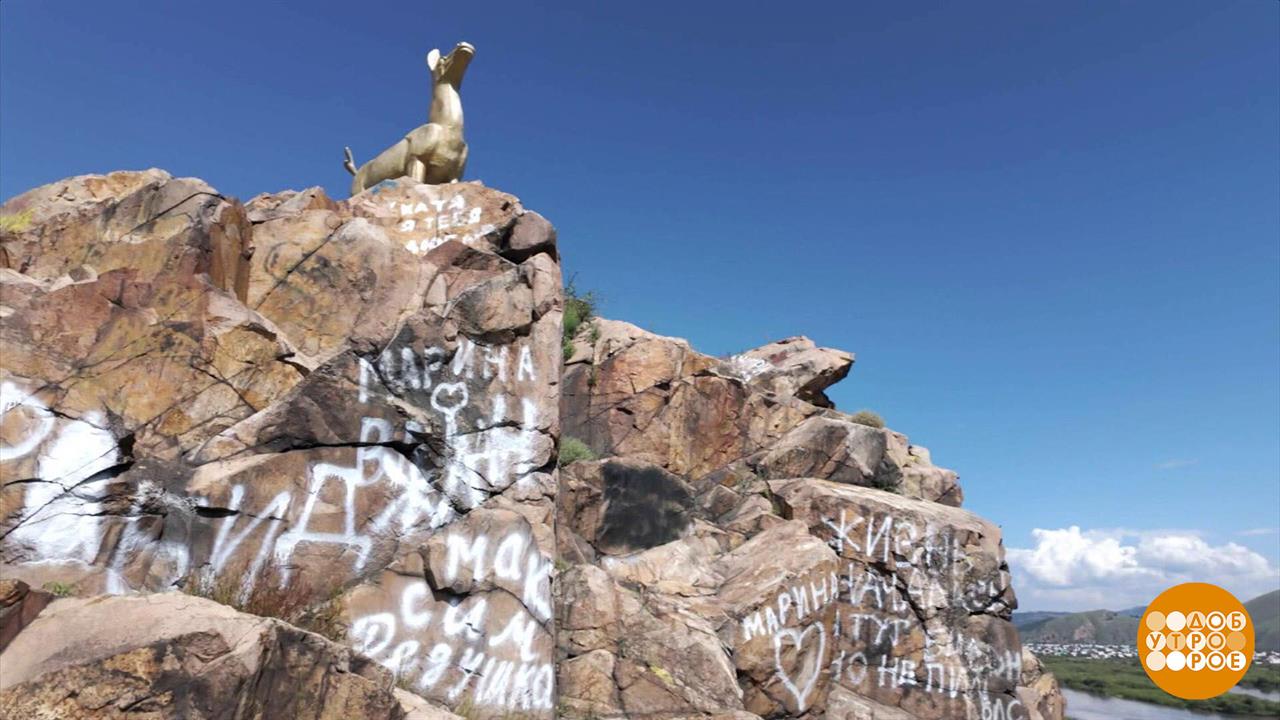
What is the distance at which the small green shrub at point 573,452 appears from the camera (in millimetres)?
14531

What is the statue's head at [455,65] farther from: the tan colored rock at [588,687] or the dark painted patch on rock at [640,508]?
the tan colored rock at [588,687]

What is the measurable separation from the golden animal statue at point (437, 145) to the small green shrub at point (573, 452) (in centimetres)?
555

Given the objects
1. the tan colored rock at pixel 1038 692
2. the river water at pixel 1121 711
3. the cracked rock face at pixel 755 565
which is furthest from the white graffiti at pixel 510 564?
the river water at pixel 1121 711

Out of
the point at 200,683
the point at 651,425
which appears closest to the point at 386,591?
the point at 200,683

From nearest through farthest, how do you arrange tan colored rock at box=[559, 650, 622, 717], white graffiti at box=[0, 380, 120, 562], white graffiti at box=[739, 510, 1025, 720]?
white graffiti at box=[0, 380, 120, 562] < tan colored rock at box=[559, 650, 622, 717] < white graffiti at box=[739, 510, 1025, 720]

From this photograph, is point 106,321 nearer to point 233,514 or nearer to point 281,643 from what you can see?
point 233,514

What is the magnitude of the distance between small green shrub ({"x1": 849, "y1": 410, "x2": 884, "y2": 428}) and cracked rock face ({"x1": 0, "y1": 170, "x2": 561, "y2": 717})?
1129cm

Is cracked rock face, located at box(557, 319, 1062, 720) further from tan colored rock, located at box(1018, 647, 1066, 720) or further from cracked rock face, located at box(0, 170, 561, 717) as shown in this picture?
cracked rock face, located at box(0, 170, 561, 717)

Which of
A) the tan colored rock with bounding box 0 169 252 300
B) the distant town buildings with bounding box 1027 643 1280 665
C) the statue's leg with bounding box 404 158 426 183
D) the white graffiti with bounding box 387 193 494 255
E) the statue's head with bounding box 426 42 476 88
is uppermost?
the statue's head with bounding box 426 42 476 88

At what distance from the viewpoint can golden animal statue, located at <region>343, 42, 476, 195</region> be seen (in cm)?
1499

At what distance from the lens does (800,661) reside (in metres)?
12.9

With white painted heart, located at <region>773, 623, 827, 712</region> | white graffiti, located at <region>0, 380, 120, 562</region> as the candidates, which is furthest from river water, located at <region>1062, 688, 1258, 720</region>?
white graffiti, located at <region>0, 380, 120, 562</region>

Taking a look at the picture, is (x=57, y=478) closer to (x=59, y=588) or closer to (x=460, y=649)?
(x=59, y=588)

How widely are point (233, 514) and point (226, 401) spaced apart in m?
1.51
